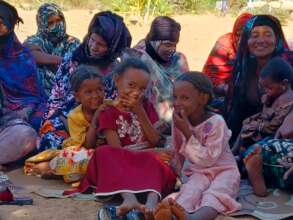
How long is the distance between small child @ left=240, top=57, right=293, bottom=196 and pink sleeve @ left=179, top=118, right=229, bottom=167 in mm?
371

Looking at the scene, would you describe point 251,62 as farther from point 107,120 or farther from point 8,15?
point 8,15

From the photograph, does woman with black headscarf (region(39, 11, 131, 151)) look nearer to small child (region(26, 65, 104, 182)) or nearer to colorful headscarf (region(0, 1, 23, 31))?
small child (region(26, 65, 104, 182))

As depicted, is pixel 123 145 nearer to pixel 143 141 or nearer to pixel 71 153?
pixel 143 141

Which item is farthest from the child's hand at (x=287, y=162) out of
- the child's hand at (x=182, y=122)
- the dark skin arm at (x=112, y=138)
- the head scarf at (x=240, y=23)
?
the head scarf at (x=240, y=23)

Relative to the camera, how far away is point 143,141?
4.73 meters

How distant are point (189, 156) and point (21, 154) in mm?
1874

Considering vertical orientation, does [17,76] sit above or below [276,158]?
above

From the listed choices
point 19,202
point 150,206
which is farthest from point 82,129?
point 150,206

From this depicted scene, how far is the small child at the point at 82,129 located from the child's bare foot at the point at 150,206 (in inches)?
32.4

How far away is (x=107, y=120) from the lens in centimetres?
464

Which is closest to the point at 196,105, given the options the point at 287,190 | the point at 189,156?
the point at 189,156

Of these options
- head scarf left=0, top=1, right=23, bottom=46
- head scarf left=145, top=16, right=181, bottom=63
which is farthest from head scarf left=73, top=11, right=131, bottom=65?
head scarf left=0, top=1, right=23, bottom=46

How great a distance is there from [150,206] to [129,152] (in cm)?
52

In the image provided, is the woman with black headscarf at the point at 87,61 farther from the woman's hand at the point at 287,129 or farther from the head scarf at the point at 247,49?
the woman's hand at the point at 287,129
